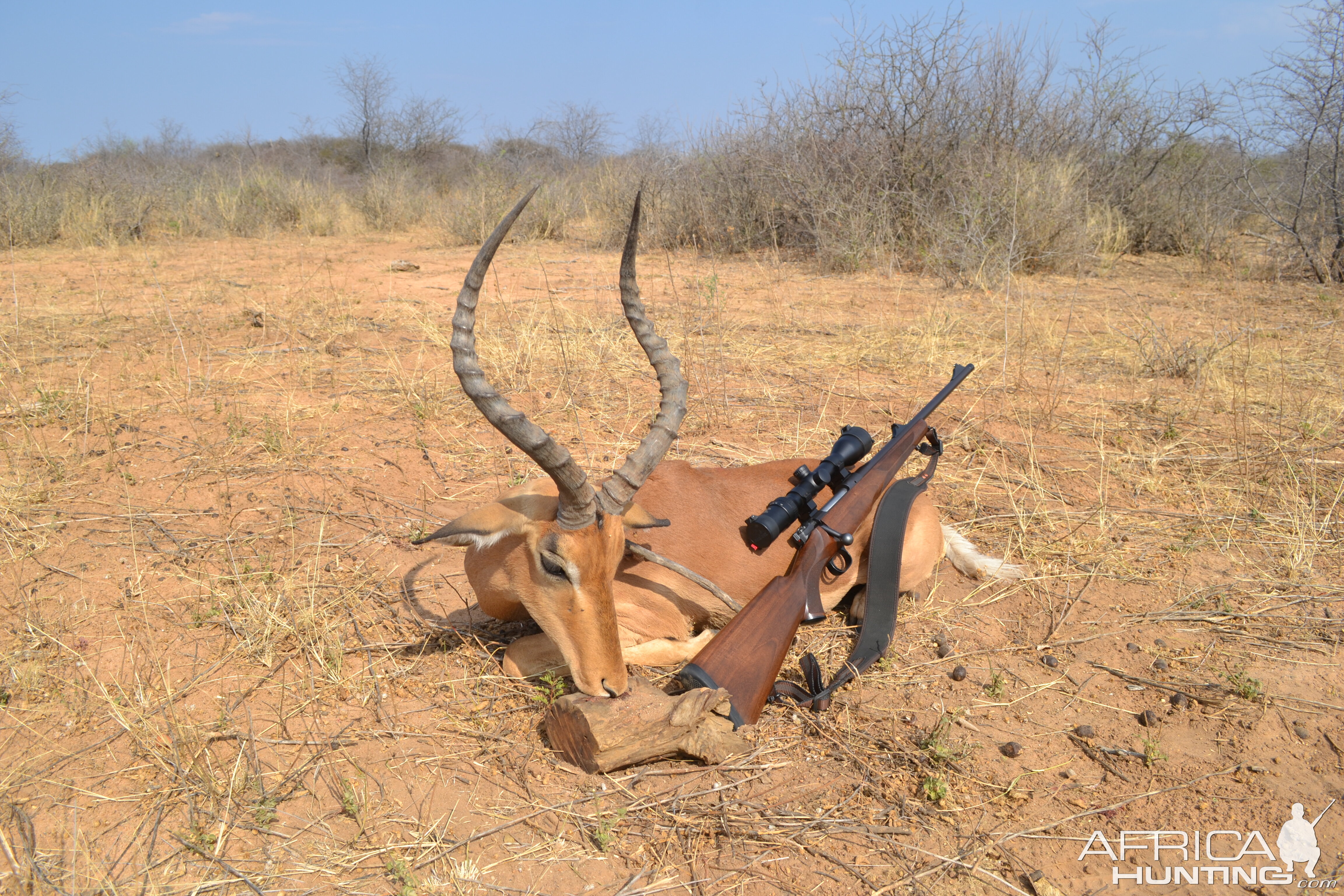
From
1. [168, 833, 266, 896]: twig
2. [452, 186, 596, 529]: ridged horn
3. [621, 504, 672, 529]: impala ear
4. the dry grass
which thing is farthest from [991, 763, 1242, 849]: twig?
[168, 833, 266, 896]: twig

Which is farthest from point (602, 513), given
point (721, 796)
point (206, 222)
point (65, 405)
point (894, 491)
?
point (206, 222)

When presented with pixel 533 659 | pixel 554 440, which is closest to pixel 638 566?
pixel 533 659

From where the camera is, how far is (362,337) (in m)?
8.34

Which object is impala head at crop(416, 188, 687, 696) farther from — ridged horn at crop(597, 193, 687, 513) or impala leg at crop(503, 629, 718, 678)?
impala leg at crop(503, 629, 718, 678)

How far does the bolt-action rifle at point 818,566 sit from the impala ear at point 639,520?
1.22ft

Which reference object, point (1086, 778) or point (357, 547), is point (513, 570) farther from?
point (1086, 778)

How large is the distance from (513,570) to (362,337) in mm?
5710

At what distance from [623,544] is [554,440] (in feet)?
1.88

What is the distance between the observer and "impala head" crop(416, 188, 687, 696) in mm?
2857

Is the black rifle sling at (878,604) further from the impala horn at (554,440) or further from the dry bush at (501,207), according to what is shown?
the dry bush at (501,207)

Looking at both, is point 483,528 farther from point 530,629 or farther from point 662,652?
point 662,652

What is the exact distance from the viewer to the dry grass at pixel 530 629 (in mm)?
2668

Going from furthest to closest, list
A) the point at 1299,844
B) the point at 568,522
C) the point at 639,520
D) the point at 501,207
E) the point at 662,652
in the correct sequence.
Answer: the point at 501,207 < the point at 662,652 < the point at 639,520 < the point at 568,522 < the point at 1299,844

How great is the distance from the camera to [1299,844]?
2.67 metres
